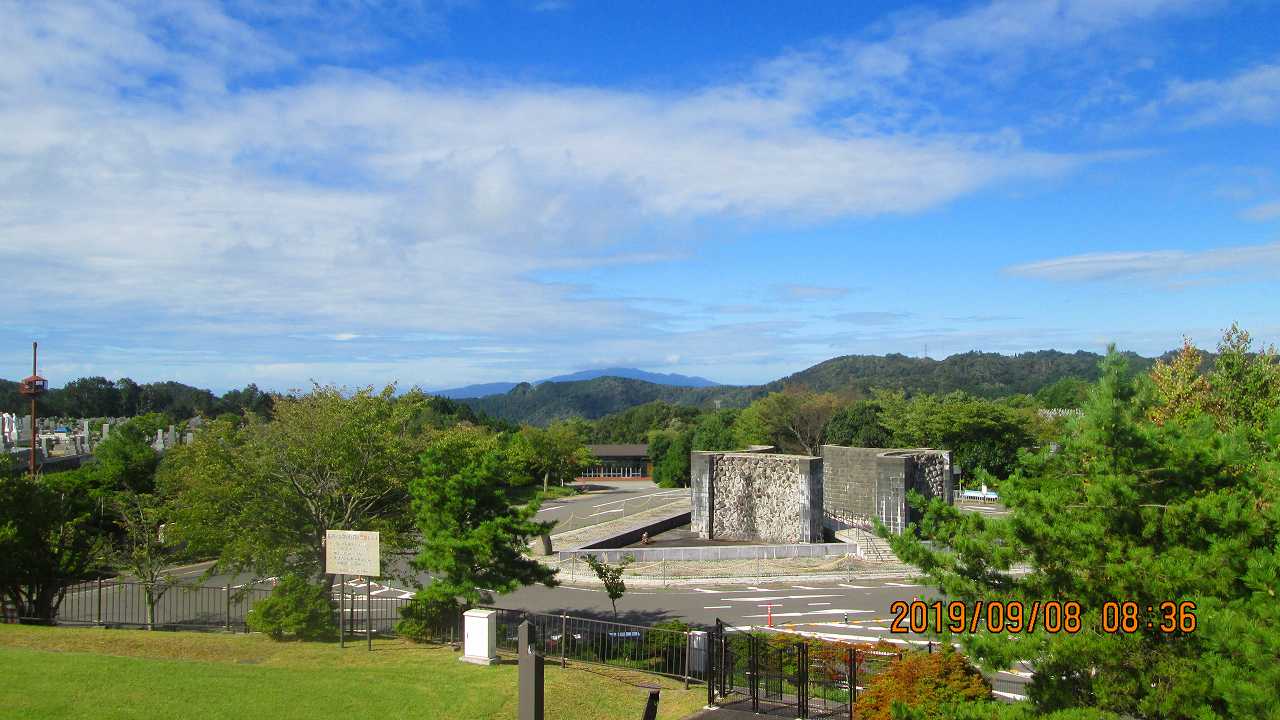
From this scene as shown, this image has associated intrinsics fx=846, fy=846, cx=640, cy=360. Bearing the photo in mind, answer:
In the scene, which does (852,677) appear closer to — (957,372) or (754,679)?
(754,679)

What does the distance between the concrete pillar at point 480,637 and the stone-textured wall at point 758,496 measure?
1846 cm

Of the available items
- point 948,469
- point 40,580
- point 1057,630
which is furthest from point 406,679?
point 948,469

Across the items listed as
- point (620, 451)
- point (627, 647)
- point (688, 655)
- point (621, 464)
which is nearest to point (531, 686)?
point (688, 655)

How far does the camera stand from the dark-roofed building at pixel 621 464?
73750 millimetres

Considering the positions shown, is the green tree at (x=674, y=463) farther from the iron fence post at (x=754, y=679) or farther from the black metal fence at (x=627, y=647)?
the iron fence post at (x=754, y=679)

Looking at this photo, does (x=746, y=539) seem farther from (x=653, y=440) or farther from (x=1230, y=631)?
(x=653, y=440)

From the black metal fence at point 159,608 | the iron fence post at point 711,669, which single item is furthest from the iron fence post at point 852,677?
the black metal fence at point 159,608

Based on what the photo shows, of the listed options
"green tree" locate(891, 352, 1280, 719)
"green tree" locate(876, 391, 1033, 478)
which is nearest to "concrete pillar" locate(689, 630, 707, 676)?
"green tree" locate(891, 352, 1280, 719)

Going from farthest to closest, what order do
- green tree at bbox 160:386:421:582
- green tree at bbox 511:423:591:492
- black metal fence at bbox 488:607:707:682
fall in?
green tree at bbox 511:423:591:492
green tree at bbox 160:386:421:582
black metal fence at bbox 488:607:707:682

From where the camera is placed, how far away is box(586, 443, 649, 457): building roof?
7338cm

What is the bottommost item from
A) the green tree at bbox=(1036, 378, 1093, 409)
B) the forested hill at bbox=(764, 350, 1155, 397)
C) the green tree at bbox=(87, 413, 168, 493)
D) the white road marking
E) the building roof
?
the white road marking

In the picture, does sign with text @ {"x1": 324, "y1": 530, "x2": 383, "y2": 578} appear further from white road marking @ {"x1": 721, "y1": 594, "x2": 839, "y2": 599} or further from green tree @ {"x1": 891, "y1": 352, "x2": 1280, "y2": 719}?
white road marking @ {"x1": 721, "y1": 594, "x2": 839, "y2": 599}

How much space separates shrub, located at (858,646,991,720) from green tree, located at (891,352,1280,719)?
4.57ft

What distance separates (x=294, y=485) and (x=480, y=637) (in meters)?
6.75
